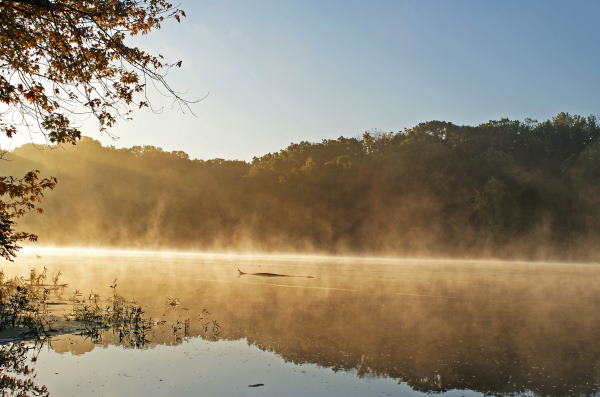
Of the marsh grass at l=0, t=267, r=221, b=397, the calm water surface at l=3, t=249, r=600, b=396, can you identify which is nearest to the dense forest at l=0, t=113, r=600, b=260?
the marsh grass at l=0, t=267, r=221, b=397

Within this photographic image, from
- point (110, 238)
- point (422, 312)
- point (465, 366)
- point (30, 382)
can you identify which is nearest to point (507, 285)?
point (422, 312)

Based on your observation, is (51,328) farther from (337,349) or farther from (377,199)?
(377,199)

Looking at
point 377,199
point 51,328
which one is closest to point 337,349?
point 51,328

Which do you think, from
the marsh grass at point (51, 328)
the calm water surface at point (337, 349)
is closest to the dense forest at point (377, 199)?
the marsh grass at point (51, 328)

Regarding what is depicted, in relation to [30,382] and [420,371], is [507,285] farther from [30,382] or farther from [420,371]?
[30,382]

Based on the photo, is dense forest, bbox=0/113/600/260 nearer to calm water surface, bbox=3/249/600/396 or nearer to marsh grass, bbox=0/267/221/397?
marsh grass, bbox=0/267/221/397

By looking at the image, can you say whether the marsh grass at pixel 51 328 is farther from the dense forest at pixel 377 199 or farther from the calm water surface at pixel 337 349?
the dense forest at pixel 377 199

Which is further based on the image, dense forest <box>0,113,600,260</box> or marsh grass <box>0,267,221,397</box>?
dense forest <box>0,113,600,260</box>

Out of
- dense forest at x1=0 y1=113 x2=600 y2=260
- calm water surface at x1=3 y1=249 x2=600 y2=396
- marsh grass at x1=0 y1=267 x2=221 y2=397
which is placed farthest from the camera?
dense forest at x1=0 y1=113 x2=600 y2=260

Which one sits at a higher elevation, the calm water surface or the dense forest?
the dense forest

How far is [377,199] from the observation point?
94.8 meters

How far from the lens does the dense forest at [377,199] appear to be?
266 feet

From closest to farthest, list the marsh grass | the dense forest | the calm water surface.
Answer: the marsh grass, the calm water surface, the dense forest

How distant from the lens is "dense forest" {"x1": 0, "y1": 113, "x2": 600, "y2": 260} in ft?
266
